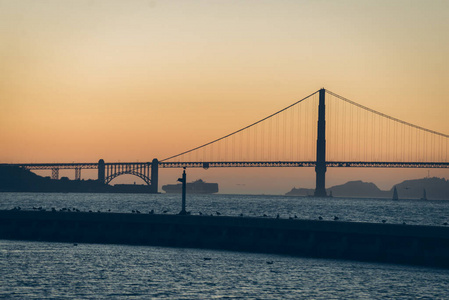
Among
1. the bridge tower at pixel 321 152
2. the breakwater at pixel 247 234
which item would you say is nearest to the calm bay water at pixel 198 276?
the breakwater at pixel 247 234

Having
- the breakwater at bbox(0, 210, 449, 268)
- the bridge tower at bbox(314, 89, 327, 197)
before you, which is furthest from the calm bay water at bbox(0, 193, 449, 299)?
the bridge tower at bbox(314, 89, 327, 197)

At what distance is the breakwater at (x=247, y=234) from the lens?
42750mm

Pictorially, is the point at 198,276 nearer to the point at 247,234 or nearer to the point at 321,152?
the point at 247,234

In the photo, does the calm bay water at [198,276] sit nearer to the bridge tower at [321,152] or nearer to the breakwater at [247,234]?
the breakwater at [247,234]

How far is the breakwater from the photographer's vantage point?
4275 cm

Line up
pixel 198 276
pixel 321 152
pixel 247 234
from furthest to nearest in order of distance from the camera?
pixel 321 152
pixel 247 234
pixel 198 276

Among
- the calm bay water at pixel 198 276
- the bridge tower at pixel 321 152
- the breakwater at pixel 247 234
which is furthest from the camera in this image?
the bridge tower at pixel 321 152

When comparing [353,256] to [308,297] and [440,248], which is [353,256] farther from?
[308,297]

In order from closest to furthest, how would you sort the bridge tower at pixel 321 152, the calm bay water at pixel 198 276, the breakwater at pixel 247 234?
the calm bay water at pixel 198 276 → the breakwater at pixel 247 234 → the bridge tower at pixel 321 152

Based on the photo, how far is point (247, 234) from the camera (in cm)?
4900

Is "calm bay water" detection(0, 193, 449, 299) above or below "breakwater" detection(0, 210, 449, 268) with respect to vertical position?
below

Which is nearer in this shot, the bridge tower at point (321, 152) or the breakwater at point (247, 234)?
the breakwater at point (247, 234)

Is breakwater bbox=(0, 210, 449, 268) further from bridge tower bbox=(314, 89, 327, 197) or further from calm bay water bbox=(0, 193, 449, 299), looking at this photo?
bridge tower bbox=(314, 89, 327, 197)

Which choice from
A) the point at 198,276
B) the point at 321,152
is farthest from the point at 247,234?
the point at 321,152
